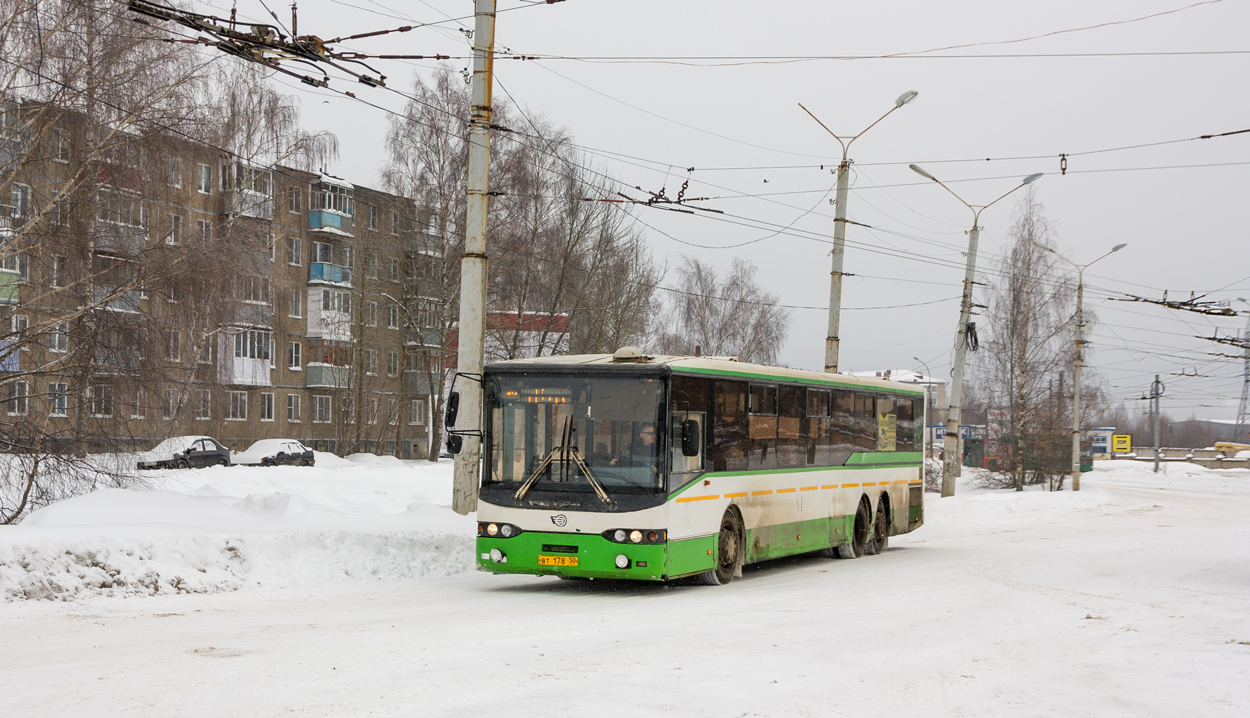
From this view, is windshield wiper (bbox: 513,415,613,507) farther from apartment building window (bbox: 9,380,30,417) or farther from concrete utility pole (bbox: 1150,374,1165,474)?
concrete utility pole (bbox: 1150,374,1165,474)

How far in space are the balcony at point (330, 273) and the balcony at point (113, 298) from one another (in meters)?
38.4

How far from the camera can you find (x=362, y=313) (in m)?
51.8

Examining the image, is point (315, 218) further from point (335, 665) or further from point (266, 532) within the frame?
point (335, 665)

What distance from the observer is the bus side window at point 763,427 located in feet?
51.7

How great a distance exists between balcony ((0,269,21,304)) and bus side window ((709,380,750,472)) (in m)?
9.91

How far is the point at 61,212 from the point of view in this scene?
57.2ft

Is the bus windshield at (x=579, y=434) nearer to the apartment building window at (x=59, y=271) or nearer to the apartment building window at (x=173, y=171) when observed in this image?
the apartment building window at (x=59, y=271)

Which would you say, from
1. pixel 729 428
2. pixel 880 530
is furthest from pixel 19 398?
pixel 880 530

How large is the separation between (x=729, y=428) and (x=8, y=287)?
33.4 feet

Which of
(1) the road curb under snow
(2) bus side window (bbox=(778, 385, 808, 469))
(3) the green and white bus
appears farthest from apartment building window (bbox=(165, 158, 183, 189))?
(2) bus side window (bbox=(778, 385, 808, 469))

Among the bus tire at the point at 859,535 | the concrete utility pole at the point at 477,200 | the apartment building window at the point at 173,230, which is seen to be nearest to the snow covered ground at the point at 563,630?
the bus tire at the point at 859,535

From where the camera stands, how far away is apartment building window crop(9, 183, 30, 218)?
1711 cm

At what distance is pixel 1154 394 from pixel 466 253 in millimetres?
65124

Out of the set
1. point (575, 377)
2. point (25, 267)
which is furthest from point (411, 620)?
point (25, 267)
